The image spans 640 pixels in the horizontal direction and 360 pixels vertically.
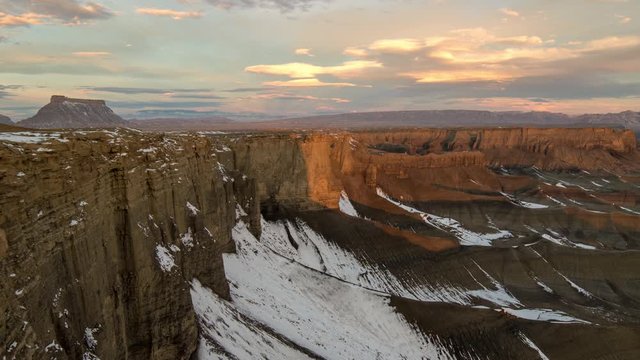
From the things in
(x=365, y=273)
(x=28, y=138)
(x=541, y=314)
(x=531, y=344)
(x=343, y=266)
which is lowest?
(x=541, y=314)

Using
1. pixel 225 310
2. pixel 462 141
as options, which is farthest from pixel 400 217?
pixel 462 141

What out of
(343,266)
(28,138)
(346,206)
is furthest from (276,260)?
(346,206)

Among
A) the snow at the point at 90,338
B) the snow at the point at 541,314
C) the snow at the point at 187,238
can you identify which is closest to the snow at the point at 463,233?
the snow at the point at 541,314

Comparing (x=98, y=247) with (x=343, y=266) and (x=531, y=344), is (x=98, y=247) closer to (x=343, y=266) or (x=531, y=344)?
(x=531, y=344)

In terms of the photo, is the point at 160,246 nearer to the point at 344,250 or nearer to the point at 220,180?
the point at 220,180

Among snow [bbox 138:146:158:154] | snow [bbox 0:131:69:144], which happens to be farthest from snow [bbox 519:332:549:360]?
snow [bbox 0:131:69:144]
